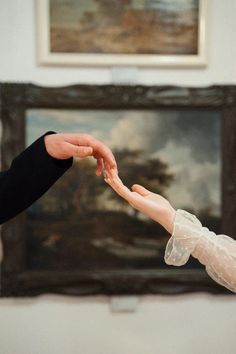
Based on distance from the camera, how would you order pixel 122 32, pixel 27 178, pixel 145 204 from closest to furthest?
pixel 27 178 < pixel 145 204 < pixel 122 32

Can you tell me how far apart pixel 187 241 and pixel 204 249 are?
0.04 metres

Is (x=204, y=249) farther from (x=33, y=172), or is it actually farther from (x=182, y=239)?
(x=33, y=172)

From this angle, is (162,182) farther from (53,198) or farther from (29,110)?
(29,110)

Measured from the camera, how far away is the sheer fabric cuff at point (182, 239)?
107 cm

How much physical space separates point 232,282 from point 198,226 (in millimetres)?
158

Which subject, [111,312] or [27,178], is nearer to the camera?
[27,178]

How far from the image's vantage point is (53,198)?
205 cm

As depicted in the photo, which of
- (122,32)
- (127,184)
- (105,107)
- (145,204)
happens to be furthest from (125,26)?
(145,204)

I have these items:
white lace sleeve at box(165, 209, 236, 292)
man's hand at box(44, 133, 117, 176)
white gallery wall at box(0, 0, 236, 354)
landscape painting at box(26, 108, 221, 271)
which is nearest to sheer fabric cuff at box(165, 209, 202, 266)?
white lace sleeve at box(165, 209, 236, 292)

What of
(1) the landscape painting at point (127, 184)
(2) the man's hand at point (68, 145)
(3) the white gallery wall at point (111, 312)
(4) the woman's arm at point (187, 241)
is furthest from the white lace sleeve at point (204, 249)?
(3) the white gallery wall at point (111, 312)

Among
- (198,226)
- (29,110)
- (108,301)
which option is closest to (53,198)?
(29,110)

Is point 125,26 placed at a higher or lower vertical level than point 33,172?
higher

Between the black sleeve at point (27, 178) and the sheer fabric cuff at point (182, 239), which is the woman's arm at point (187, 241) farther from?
the black sleeve at point (27, 178)

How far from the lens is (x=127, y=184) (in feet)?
6.77
